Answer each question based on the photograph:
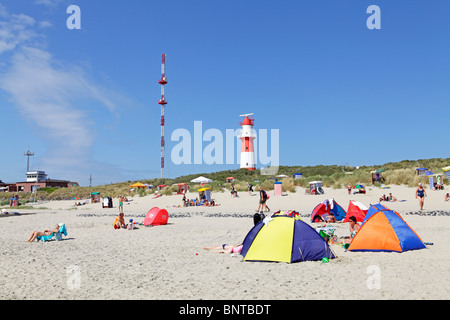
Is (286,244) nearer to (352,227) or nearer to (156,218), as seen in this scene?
(352,227)

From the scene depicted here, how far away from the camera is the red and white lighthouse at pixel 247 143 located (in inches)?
2332

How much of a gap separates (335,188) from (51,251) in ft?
87.1

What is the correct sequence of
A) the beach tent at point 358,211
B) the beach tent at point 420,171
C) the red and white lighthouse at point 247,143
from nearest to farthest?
the beach tent at point 358,211 → the beach tent at point 420,171 → the red and white lighthouse at point 247,143

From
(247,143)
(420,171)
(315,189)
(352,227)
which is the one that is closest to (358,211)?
(352,227)

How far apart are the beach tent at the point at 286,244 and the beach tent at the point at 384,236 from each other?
4.50ft

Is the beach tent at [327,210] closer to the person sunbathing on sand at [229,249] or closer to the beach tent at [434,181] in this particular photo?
the person sunbathing on sand at [229,249]

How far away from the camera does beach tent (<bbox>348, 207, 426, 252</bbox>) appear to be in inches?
369

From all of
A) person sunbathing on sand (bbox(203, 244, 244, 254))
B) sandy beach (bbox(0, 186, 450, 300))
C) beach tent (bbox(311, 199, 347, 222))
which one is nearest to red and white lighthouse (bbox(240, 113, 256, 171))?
beach tent (bbox(311, 199, 347, 222))

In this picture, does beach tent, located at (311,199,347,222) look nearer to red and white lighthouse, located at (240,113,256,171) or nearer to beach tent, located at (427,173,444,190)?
beach tent, located at (427,173,444,190)

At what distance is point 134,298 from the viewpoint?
5.94 m

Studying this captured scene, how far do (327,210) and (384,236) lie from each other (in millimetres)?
7198

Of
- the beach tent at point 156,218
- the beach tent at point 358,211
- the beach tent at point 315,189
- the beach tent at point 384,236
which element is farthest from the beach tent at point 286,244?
the beach tent at point 315,189
